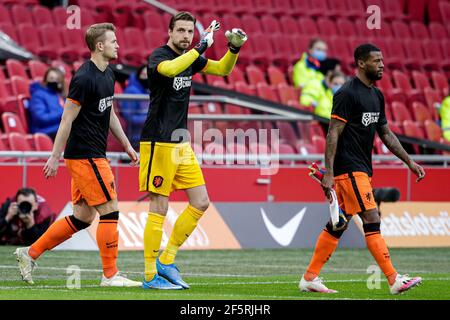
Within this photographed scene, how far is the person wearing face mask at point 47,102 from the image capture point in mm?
17375

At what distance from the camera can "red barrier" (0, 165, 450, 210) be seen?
16109 mm

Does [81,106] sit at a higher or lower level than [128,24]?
lower

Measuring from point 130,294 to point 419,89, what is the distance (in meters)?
16.3

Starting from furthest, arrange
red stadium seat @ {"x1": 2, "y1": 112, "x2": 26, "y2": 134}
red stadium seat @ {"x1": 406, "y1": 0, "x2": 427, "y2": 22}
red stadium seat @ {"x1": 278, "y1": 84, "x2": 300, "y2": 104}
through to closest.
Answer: red stadium seat @ {"x1": 406, "y1": 0, "x2": 427, "y2": 22}
red stadium seat @ {"x1": 278, "y1": 84, "x2": 300, "y2": 104}
red stadium seat @ {"x1": 2, "y1": 112, "x2": 26, "y2": 134}

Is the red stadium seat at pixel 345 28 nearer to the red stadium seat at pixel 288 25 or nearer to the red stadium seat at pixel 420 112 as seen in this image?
the red stadium seat at pixel 288 25

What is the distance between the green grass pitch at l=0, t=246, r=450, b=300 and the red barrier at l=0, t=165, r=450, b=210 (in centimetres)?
134

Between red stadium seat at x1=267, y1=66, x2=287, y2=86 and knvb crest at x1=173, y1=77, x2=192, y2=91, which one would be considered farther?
red stadium seat at x1=267, y1=66, x2=287, y2=86

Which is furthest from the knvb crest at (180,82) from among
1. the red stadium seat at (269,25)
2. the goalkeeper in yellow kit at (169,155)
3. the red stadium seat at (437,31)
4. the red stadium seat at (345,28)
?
the red stadium seat at (437,31)

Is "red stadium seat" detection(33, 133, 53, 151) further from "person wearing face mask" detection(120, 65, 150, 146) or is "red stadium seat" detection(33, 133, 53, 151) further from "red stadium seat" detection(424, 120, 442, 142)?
"red stadium seat" detection(424, 120, 442, 142)

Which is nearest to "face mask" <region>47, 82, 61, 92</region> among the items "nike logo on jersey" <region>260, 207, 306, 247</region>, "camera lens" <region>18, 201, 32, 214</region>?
"camera lens" <region>18, 201, 32, 214</region>

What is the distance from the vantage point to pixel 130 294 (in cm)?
968
